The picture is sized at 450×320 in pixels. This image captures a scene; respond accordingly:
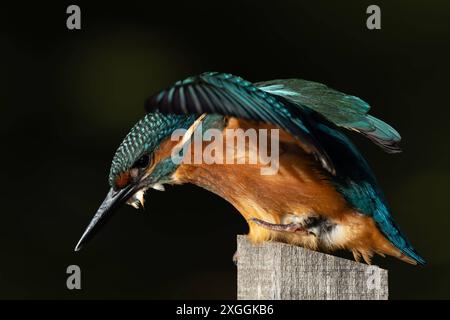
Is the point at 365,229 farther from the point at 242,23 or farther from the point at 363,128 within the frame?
the point at 242,23

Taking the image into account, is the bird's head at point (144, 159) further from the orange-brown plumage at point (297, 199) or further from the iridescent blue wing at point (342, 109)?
the iridescent blue wing at point (342, 109)

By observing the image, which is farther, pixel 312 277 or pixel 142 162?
pixel 142 162

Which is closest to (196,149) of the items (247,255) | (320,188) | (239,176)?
(239,176)

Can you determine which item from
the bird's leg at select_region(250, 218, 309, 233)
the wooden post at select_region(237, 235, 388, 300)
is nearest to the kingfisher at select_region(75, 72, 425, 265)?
the bird's leg at select_region(250, 218, 309, 233)

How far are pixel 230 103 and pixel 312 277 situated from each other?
1.67 ft

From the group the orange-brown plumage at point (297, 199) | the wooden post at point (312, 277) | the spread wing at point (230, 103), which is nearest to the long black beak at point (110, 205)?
the orange-brown plumage at point (297, 199)

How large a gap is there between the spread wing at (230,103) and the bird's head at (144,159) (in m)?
0.42

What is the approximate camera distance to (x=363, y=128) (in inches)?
119

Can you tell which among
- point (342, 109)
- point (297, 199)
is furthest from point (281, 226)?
point (342, 109)

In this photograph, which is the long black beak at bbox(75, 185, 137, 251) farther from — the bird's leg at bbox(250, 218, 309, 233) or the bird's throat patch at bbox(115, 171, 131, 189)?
the bird's leg at bbox(250, 218, 309, 233)

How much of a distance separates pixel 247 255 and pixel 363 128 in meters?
0.78

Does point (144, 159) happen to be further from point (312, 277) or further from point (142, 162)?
point (312, 277)

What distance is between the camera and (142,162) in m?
2.98

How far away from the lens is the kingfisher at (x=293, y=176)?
2.79m
